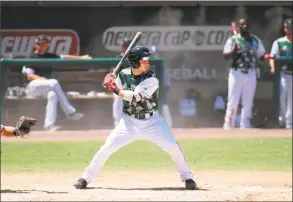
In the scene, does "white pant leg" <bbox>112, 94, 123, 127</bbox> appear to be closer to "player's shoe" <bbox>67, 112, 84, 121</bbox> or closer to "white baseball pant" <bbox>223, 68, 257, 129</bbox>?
"player's shoe" <bbox>67, 112, 84, 121</bbox>

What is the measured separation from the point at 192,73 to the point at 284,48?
5.81 feet

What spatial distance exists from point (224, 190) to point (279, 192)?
53 centimetres

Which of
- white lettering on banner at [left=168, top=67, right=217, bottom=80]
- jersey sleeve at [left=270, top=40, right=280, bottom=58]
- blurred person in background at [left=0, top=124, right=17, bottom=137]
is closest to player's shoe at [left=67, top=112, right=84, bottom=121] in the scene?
white lettering on banner at [left=168, top=67, right=217, bottom=80]

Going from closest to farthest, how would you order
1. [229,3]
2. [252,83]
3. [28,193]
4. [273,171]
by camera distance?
[28,193], [273,171], [252,83], [229,3]

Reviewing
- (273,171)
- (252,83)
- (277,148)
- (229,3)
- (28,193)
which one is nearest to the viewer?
(28,193)

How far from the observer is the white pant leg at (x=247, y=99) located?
51.9ft

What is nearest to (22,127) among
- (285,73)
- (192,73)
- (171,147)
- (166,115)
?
Result: (171,147)

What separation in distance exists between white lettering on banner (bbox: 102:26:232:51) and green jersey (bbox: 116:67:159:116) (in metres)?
8.18

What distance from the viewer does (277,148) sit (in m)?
13.4

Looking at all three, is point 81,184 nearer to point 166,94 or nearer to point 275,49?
point 166,94

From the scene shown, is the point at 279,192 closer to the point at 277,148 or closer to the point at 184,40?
the point at 277,148

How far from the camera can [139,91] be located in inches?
354

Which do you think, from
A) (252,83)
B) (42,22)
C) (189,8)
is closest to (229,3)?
(189,8)

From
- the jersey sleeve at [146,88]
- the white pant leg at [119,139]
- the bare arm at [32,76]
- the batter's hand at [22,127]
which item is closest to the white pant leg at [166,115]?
the bare arm at [32,76]
